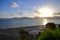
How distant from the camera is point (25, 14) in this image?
2.13 metres

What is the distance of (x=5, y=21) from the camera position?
2010 mm

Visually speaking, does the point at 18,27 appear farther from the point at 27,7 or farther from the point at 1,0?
the point at 1,0

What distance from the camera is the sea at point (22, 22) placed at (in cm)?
202

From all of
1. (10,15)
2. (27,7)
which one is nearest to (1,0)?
(10,15)

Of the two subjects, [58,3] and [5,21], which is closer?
[5,21]

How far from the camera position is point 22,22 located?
208 cm

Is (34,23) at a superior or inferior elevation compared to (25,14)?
Result: inferior

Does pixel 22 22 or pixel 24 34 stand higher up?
pixel 22 22

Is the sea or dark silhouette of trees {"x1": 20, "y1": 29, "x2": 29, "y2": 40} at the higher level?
the sea

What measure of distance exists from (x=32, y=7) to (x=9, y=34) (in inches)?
21.3

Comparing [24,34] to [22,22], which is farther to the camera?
[22,22]

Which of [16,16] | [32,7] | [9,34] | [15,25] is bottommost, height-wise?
[9,34]

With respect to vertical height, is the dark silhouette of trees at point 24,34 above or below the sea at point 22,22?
below

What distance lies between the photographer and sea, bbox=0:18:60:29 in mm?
2018
